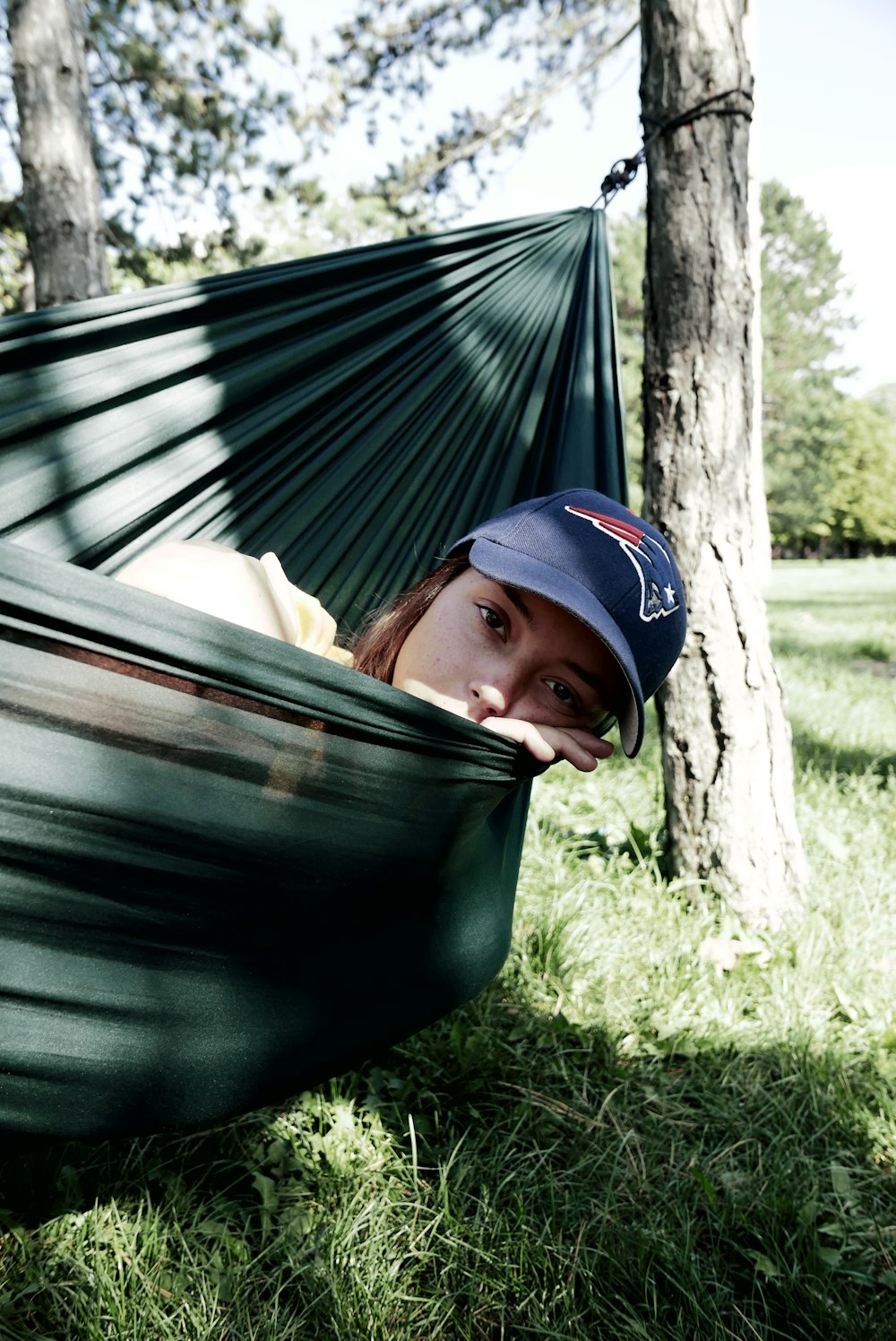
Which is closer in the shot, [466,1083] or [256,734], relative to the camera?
[256,734]

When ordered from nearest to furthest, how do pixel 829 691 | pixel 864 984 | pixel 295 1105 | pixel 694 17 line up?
pixel 295 1105, pixel 864 984, pixel 694 17, pixel 829 691

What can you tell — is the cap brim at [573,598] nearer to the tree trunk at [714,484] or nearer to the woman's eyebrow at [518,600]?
the woman's eyebrow at [518,600]

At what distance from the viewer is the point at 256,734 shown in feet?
2.79

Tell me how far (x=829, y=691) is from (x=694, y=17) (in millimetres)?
2841

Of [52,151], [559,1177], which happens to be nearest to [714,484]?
[559,1177]

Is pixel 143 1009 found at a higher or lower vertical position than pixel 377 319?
lower

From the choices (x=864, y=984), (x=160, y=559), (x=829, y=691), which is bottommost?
(x=829, y=691)

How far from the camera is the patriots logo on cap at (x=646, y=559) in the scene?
113cm

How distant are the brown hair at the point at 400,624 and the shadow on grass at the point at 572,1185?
2.06ft

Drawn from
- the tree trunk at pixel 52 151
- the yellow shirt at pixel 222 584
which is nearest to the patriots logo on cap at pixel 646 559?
the yellow shirt at pixel 222 584

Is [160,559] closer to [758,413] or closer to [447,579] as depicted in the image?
[447,579]

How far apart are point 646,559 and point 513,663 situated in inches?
9.0

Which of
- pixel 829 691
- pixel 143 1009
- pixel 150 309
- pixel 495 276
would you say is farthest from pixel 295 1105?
pixel 829 691

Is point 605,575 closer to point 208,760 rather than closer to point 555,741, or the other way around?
point 555,741
